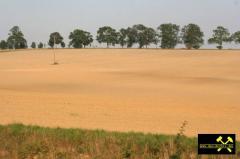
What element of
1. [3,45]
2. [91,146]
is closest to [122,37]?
[3,45]

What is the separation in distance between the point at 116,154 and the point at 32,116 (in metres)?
7.30

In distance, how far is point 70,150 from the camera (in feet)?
28.3

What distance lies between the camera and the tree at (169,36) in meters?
106

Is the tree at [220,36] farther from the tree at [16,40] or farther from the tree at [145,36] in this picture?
the tree at [16,40]

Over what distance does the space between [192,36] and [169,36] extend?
250 inches

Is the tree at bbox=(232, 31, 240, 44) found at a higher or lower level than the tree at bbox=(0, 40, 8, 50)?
higher

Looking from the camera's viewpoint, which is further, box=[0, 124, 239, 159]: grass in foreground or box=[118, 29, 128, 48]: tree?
box=[118, 29, 128, 48]: tree

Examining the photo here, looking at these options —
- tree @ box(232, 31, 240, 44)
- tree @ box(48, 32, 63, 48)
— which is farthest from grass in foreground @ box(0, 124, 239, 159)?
tree @ box(48, 32, 63, 48)

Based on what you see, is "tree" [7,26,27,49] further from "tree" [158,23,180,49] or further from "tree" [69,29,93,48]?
"tree" [158,23,180,49]

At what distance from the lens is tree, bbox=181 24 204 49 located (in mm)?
100938

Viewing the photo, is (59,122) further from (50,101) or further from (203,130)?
(50,101)

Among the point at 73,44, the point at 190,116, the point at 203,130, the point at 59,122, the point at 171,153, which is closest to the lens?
the point at 171,153

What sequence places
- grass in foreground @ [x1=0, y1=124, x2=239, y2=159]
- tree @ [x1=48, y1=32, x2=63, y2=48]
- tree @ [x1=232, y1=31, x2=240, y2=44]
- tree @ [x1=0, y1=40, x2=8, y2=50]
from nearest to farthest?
1. grass in foreground @ [x1=0, y1=124, x2=239, y2=159]
2. tree @ [x1=232, y1=31, x2=240, y2=44]
3. tree @ [x1=48, y1=32, x2=63, y2=48]
4. tree @ [x1=0, y1=40, x2=8, y2=50]

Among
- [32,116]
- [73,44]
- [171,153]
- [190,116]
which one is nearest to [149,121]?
[190,116]
